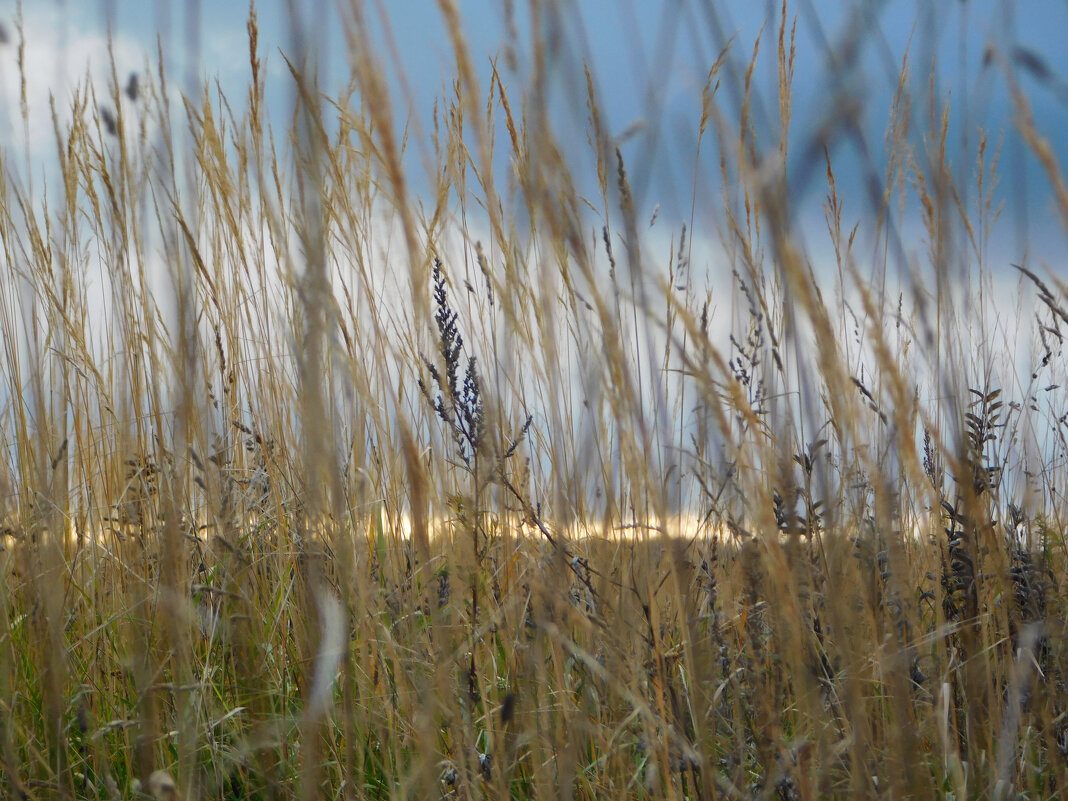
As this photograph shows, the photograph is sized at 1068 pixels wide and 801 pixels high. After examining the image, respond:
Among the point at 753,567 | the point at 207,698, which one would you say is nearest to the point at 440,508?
the point at 207,698

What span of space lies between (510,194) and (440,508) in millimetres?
556

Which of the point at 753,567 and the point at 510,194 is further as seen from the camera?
the point at 510,194

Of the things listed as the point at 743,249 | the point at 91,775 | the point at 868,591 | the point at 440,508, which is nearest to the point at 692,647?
the point at 868,591

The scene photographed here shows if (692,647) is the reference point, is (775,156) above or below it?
above

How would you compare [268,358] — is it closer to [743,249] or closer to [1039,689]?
[743,249]

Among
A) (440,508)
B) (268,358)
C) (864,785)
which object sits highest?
(268,358)

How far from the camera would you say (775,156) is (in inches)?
24.6

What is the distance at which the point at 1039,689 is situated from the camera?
141 centimetres

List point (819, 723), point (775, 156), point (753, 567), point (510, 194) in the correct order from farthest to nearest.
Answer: point (510, 194) < point (753, 567) < point (819, 723) < point (775, 156)

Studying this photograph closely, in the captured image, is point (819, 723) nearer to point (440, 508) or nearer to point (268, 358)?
point (440, 508)

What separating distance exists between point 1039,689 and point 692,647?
0.91 m

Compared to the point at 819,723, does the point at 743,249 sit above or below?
above

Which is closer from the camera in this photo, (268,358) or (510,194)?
(510,194)

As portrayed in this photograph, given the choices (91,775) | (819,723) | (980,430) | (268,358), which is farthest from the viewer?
(268,358)
